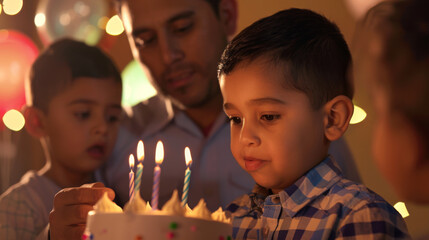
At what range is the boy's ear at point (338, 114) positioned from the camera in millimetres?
1156

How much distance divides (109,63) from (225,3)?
443 millimetres

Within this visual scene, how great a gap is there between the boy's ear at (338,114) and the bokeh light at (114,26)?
0.88 meters

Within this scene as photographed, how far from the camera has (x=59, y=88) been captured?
1767 millimetres

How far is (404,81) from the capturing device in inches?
29.6

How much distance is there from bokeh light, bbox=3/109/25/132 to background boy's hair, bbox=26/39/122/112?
0.37 ft

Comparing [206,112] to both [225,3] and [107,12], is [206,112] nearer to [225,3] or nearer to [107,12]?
[225,3]

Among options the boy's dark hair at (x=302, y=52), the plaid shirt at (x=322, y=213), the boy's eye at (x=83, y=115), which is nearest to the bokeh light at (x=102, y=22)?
the boy's eye at (x=83, y=115)

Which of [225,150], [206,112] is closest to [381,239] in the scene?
[225,150]

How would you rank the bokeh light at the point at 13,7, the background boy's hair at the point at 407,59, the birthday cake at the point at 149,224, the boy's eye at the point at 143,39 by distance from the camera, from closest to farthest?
1. the background boy's hair at the point at 407,59
2. the birthday cake at the point at 149,224
3. the boy's eye at the point at 143,39
4. the bokeh light at the point at 13,7

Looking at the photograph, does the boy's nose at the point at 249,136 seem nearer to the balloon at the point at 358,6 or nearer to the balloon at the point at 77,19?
the balloon at the point at 358,6

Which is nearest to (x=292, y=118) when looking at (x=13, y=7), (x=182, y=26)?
(x=182, y=26)

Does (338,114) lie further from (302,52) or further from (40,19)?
(40,19)

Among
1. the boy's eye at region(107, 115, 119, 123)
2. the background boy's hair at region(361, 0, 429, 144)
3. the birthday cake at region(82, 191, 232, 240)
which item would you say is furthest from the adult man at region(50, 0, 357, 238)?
the background boy's hair at region(361, 0, 429, 144)

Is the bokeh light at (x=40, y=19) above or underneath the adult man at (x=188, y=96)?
above
